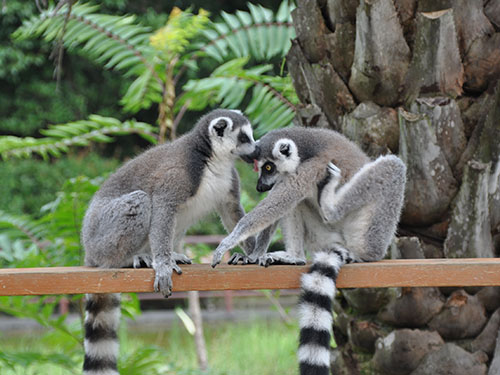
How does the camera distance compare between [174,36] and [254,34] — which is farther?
[174,36]

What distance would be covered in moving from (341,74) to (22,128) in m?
10.0

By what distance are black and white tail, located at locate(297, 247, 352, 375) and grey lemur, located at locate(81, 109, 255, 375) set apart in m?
0.62

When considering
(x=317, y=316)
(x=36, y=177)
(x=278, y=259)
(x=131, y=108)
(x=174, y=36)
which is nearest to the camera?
(x=317, y=316)

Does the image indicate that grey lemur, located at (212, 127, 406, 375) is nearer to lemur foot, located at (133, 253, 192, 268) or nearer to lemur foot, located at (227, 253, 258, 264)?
lemur foot, located at (227, 253, 258, 264)

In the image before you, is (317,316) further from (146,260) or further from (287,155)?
(146,260)

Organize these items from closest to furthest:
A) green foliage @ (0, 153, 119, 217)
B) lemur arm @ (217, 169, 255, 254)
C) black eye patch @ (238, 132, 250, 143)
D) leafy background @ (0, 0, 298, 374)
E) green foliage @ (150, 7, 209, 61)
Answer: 1. black eye patch @ (238, 132, 250, 143)
2. lemur arm @ (217, 169, 255, 254)
3. leafy background @ (0, 0, 298, 374)
4. green foliage @ (150, 7, 209, 61)
5. green foliage @ (0, 153, 119, 217)

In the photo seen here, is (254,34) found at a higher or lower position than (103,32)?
lower

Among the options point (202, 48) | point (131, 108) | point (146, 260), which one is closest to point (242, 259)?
point (146, 260)

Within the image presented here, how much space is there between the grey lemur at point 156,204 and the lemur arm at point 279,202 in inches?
10.7

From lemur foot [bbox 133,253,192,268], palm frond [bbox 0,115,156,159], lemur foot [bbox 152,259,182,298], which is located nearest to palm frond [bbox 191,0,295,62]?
palm frond [bbox 0,115,156,159]

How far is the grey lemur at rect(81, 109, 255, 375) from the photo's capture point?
296cm

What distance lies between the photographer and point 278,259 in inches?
110

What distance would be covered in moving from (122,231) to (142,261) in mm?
168

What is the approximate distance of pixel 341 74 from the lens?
331 centimetres
